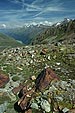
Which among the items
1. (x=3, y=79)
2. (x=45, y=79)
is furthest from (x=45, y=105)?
(x=3, y=79)

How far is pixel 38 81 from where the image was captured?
24.8 meters

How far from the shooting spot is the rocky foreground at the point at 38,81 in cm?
2141

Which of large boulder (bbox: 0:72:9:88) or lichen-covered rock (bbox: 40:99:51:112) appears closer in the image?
lichen-covered rock (bbox: 40:99:51:112)

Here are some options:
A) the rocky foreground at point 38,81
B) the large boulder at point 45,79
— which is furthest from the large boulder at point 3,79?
the large boulder at point 45,79

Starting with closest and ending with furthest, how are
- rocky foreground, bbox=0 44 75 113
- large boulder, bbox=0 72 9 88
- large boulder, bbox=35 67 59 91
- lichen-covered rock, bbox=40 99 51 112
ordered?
lichen-covered rock, bbox=40 99 51 112, rocky foreground, bbox=0 44 75 113, large boulder, bbox=35 67 59 91, large boulder, bbox=0 72 9 88

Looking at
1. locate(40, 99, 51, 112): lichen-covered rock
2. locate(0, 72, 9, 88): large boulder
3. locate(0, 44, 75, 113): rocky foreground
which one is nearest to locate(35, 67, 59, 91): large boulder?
locate(0, 44, 75, 113): rocky foreground

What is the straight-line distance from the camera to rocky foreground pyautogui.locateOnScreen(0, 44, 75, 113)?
70.2 feet

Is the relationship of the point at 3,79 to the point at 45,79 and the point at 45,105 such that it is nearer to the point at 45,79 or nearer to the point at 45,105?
the point at 45,79

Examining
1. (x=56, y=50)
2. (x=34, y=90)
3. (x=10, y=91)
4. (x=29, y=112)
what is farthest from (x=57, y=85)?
(x=56, y=50)

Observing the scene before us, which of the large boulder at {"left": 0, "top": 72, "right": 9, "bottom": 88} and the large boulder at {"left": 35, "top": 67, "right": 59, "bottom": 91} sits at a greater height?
the large boulder at {"left": 35, "top": 67, "right": 59, "bottom": 91}

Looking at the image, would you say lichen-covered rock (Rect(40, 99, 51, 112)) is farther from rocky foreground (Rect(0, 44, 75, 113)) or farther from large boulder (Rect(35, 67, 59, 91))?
large boulder (Rect(35, 67, 59, 91))

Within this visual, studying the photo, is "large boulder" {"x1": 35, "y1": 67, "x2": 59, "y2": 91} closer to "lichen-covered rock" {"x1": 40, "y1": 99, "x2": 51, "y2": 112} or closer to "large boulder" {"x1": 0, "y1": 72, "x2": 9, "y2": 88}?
"lichen-covered rock" {"x1": 40, "y1": 99, "x2": 51, "y2": 112}

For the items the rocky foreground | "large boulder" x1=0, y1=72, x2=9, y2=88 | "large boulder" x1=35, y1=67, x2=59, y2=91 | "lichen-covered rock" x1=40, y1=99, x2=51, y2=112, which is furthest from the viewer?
"large boulder" x1=0, y1=72, x2=9, y2=88

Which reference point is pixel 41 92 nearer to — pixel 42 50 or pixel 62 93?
pixel 62 93
